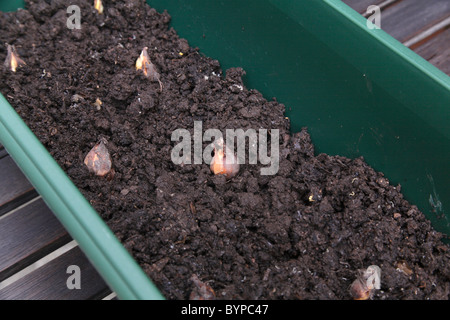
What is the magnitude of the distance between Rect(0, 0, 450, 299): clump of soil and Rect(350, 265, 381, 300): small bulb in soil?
0.06 ft

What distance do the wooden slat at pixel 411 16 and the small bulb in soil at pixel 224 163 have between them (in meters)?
0.78

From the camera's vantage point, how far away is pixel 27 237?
1.04 meters

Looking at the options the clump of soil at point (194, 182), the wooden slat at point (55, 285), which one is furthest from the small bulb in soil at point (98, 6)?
the wooden slat at point (55, 285)

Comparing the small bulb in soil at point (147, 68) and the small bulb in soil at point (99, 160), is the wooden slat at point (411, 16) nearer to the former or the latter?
the small bulb in soil at point (147, 68)

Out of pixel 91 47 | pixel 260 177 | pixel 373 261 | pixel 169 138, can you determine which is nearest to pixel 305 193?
pixel 260 177

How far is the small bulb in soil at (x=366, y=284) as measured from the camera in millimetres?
847

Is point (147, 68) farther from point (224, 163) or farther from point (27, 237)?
point (27, 237)

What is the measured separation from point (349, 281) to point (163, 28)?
3.06 feet

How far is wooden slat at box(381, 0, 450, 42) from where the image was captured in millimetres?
1465

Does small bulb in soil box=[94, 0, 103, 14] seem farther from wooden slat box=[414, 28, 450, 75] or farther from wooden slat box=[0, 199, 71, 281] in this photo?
wooden slat box=[414, 28, 450, 75]

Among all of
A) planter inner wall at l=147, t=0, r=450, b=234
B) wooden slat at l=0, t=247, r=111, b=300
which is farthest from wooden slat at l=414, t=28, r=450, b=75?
wooden slat at l=0, t=247, r=111, b=300

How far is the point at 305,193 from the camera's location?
1041 millimetres

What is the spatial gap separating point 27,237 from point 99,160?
0.25 metres

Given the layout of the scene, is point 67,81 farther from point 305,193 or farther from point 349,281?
point 349,281
